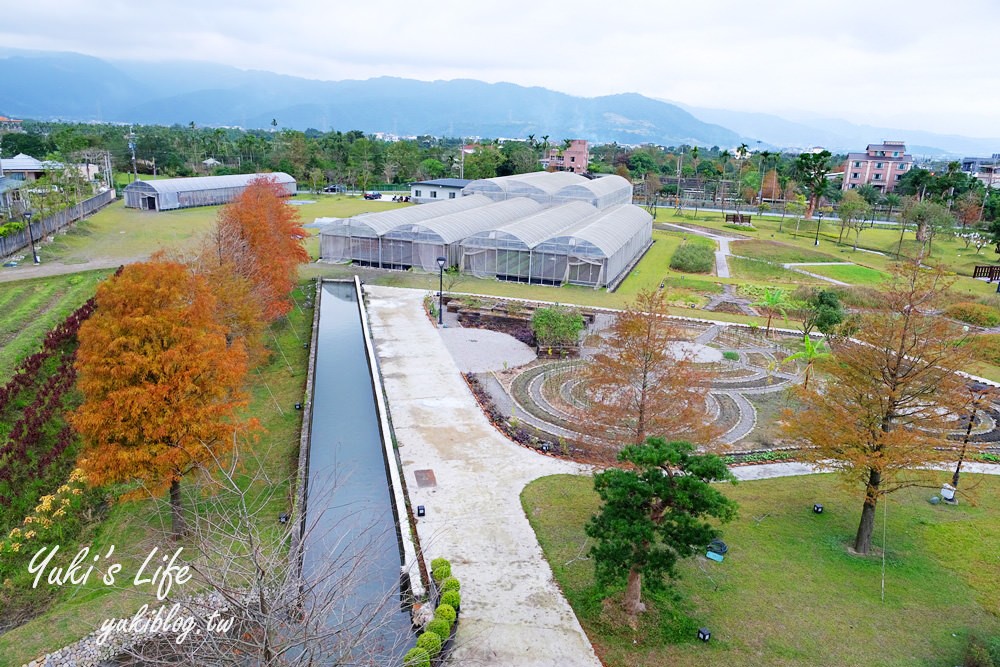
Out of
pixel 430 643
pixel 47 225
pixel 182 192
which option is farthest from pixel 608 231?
pixel 182 192

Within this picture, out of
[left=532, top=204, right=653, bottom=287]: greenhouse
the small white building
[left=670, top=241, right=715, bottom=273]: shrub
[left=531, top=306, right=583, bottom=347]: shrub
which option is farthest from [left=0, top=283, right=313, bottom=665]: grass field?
the small white building

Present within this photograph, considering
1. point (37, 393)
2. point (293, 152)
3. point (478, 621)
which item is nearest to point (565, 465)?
point (478, 621)

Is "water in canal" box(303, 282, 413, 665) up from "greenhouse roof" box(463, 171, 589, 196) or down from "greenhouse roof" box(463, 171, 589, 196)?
down

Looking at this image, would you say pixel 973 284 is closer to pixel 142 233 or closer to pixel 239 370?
pixel 239 370

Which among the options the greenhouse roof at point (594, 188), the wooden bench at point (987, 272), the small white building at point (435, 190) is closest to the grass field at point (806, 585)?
the wooden bench at point (987, 272)

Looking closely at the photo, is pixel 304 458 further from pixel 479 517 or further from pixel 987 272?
pixel 987 272

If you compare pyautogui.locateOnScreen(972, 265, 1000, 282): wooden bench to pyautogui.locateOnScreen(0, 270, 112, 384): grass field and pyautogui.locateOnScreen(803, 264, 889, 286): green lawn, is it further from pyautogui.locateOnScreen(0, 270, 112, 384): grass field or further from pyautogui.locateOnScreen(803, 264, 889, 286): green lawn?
pyautogui.locateOnScreen(0, 270, 112, 384): grass field
